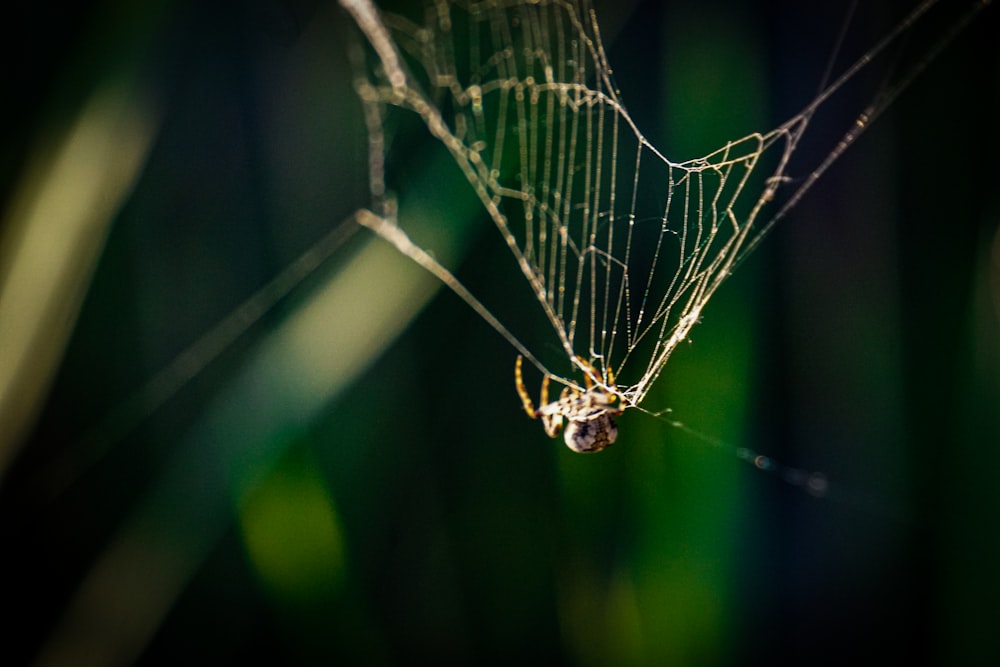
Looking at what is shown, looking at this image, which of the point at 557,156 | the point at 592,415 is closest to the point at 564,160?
the point at 557,156

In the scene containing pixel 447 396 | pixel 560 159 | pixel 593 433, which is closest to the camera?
pixel 593 433

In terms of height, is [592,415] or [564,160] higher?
[564,160]

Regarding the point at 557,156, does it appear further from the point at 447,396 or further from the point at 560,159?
the point at 447,396

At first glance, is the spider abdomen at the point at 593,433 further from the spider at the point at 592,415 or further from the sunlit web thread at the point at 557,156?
the sunlit web thread at the point at 557,156

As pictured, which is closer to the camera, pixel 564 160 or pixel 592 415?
pixel 592 415

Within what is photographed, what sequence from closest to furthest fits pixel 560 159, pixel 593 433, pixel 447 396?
1. pixel 593 433
2. pixel 560 159
3. pixel 447 396

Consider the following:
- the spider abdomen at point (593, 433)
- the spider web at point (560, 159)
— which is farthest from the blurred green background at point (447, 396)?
the spider abdomen at point (593, 433)
